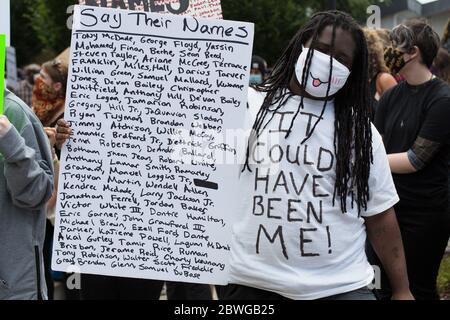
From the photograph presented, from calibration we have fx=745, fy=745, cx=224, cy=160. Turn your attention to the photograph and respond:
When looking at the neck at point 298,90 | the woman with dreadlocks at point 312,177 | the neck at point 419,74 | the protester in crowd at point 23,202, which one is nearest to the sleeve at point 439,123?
the neck at point 419,74

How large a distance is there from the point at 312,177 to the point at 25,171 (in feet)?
3.59

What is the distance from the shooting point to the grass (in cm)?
564

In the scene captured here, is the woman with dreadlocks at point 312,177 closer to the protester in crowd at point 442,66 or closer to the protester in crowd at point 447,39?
the protester in crowd at point 442,66

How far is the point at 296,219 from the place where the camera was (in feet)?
9.20

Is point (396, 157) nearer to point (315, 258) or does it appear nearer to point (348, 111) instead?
point (348, 111)

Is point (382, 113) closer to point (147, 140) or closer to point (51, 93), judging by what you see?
point (147, 140)

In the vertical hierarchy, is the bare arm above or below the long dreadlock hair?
below

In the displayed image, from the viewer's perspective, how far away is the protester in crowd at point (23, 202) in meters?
2.84

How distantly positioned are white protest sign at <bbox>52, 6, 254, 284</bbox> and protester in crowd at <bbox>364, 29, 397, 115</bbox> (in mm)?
2029

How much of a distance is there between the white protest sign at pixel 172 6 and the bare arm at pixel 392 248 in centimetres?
117

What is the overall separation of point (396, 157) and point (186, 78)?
1.44 meters

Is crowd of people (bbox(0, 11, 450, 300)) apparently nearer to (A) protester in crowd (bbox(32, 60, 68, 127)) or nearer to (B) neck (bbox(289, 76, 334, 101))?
(B) neck (bbox(289, 76, 334, 101))

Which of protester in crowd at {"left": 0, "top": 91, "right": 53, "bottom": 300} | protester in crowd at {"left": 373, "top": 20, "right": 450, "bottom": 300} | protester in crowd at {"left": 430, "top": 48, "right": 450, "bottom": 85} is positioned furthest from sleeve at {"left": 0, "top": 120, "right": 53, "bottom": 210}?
protester in crowd at {"left": 430, "top": 48, "right": 450, "bottom": 85}

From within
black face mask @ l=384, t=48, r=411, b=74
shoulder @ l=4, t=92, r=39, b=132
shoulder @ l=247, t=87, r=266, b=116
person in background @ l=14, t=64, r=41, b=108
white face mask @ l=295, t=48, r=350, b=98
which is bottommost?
shoulder @ l=4, t=92, r=39, b=132
